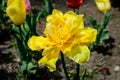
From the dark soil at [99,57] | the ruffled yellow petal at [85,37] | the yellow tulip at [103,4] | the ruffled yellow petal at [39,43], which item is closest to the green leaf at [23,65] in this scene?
the dark soil at [99,57]

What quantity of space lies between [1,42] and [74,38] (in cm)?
176

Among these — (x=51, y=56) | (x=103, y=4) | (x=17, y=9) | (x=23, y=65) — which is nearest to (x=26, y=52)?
(x=23, y=65)

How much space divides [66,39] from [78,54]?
0.30 ft

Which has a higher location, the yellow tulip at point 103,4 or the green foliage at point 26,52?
the yellow tulip at point 103,4

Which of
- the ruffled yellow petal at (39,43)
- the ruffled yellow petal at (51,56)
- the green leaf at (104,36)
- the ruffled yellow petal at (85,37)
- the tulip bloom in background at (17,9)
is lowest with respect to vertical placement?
the green leaf at (104,36)

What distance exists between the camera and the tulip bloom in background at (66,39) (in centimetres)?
159

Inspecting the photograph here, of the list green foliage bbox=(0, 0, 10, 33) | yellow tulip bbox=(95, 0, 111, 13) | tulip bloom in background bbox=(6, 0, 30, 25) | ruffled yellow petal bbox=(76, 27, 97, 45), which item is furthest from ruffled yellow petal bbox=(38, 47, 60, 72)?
green foliage bbox=(0, 0, 10, 33)

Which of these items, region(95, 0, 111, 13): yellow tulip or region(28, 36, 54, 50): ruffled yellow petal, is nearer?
region(28, 36, 54, 50): ruffled yellow petal

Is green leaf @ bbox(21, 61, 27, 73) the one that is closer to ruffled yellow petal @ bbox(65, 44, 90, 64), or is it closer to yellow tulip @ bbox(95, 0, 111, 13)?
yellow tulip @ bbox(95, 0, 111, 13)

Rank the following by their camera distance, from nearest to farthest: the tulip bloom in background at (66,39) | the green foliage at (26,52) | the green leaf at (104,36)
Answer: the tulip bloom in background at (66,39) < the green foliage at (26,52) < the green leaf at (104,36)

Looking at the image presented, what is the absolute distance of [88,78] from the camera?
8.96 ft

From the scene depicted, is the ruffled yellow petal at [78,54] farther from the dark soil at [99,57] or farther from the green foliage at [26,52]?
the dark soil at [99,57]

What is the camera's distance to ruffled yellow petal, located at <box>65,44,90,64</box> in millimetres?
1591

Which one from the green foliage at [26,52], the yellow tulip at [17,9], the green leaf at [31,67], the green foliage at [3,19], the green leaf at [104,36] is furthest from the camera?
the green foliage at [3,19]
